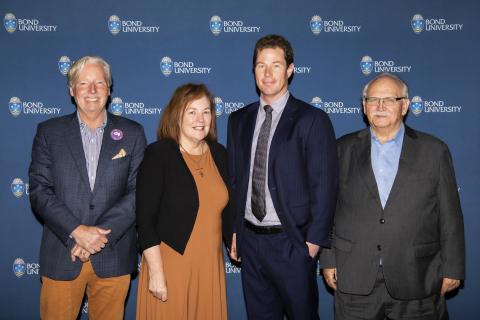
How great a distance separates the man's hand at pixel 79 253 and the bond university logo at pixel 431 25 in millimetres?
3241

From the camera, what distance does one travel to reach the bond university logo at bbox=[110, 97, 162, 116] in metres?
3.58

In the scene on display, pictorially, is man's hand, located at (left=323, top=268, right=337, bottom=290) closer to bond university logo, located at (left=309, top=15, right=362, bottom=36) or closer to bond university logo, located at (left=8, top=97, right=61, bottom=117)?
bond university logo, located at (left=309, top=15, right=362, bottom=36)

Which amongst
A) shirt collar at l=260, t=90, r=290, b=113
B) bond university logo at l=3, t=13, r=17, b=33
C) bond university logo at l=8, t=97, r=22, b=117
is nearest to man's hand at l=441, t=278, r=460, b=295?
shirt collar at l=260, t=90, r=290, b=113

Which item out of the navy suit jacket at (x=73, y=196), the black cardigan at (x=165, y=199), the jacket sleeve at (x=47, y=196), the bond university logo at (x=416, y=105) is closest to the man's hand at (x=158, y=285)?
the black cardigan at (x=165, y=199)

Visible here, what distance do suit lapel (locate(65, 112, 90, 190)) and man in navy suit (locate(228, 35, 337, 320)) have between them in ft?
2.98

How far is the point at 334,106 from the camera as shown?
3617 millimetres

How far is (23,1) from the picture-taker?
353 centimetres

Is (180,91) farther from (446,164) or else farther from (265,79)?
(446,164)

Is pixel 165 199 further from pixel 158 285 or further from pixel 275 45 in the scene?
pixel 275 45

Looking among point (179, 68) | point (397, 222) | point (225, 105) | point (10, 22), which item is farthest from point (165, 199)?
point (10, 22)

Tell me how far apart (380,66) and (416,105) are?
19.0 inches

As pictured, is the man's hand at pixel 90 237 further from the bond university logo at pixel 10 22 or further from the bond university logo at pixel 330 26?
the bond university logo at pixel 330 26

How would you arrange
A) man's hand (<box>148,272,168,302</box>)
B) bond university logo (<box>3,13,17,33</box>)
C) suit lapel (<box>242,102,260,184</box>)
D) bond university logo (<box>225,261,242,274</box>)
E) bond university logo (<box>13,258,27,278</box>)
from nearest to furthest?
man's hand (<box>148,272,168,302</box>) → suit lapel (<box>242,102,260,184</box>) → bond university logo (<box>3,13,17,33</box>) → bond university logo (<box>13,258,27,278</box>) → bond university logo (<box>225,261,242,274</box>)

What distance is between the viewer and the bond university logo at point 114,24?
3525 millimetres
